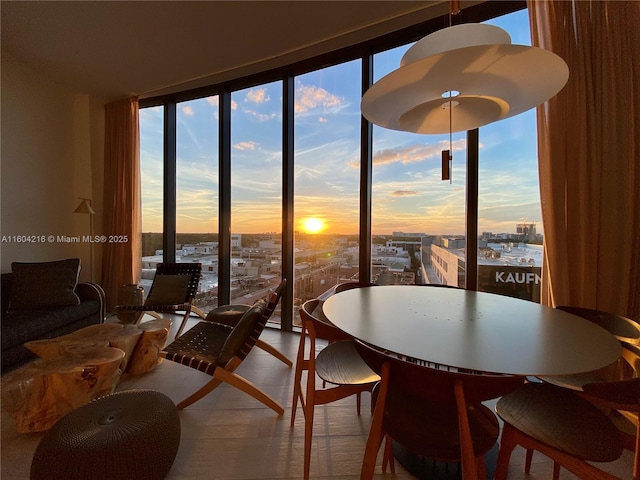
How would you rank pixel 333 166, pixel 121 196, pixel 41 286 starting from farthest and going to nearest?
pixel 121 196 → pixel 333 166 → pixel 41 286

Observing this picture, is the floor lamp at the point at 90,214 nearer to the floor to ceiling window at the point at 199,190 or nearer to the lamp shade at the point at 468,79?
the floor to ceiling window at the point at 199,190

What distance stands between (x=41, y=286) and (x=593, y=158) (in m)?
4.93

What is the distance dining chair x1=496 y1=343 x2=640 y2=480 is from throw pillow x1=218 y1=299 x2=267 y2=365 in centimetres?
139

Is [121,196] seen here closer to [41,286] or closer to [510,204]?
[41,286]

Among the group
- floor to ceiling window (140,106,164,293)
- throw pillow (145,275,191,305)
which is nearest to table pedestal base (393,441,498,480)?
throw pillow (145,275,191,305)

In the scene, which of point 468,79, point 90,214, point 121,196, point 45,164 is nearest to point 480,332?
point 468,79

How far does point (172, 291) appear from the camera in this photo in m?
3.22

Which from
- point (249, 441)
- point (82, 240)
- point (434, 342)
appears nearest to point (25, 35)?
point (82, 240)

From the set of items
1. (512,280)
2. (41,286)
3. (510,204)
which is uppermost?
(510,204)

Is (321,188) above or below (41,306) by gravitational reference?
above

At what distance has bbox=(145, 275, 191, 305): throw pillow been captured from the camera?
124 inches

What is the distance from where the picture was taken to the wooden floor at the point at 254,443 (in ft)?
4.47

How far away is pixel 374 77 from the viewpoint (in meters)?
2.82

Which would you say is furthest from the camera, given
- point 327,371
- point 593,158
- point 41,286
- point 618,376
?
point 41,286
